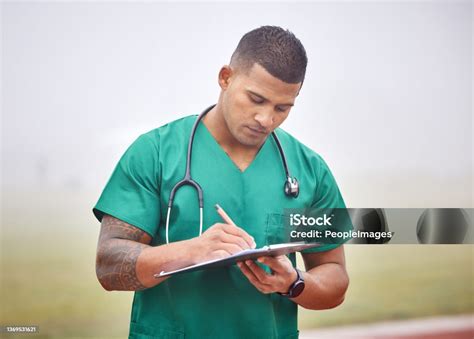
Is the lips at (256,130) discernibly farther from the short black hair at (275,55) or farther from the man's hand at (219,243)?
the man's hand at (219,243)

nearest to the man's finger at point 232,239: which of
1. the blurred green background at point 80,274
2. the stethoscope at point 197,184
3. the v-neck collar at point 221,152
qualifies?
the stethoscope at point 197,184

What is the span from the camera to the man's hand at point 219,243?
152 centimetres

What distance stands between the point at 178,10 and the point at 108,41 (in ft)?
0.85

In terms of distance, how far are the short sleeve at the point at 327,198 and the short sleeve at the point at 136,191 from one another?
0.49 metres

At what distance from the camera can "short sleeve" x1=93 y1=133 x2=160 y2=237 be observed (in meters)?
1.64

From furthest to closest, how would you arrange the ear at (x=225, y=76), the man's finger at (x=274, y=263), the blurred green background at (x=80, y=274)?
the blurred green background at (x=80, y=274)
the ear at (x=225, y=76)
the man's finger at (x=274, y=263)

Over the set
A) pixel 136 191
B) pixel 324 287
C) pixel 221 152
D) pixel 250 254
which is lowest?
pixel 324 287

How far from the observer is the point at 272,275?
1.58 m

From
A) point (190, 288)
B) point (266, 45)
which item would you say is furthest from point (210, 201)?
point (266, 45)

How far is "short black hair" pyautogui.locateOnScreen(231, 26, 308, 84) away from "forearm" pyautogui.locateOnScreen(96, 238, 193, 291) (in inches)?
20.3

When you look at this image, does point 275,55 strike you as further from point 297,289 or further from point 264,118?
point 297,289

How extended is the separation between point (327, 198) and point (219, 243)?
0.49 m

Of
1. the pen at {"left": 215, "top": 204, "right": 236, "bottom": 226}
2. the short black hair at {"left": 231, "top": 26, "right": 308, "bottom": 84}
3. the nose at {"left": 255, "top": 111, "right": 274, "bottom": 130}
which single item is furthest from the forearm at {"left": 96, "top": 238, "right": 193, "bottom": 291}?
the short black hair at {"left": 231, "top": 26, "right": 308, "bottom": 84}

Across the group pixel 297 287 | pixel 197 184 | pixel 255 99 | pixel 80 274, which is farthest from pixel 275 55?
pixel 80 274
